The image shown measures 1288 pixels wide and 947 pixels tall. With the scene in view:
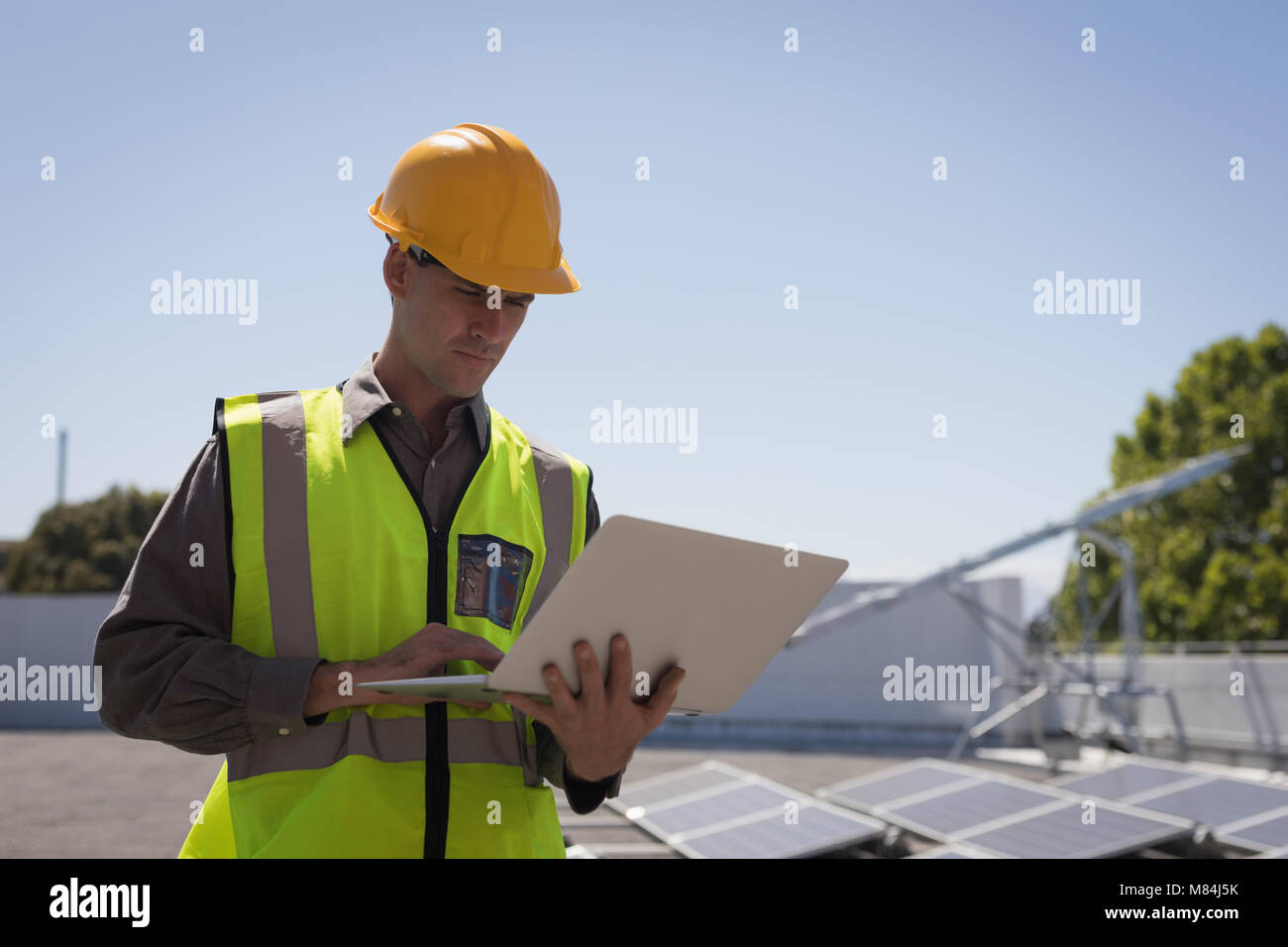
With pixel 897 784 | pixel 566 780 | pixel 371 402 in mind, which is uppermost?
pixel 371 402

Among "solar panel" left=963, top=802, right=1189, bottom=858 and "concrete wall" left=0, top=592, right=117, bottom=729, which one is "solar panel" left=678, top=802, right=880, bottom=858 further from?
"concrete wall" left=0, top=592, right=117, bottom=729

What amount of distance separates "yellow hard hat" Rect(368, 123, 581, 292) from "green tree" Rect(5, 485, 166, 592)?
42.2m

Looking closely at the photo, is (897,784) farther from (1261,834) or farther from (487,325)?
(487,325)

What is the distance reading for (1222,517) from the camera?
31.7 m

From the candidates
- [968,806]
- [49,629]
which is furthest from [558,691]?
[49,629]

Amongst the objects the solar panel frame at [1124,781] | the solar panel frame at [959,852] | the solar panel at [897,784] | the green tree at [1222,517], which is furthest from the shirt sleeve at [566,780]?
the green tree at [1222,517]

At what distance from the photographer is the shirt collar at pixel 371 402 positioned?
2064mm

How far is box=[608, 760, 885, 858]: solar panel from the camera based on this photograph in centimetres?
670

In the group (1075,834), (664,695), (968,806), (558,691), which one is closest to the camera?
(558,691)

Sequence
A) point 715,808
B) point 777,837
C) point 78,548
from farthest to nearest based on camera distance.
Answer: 1. point 78,548
2. point 715,808
3. point 777,837

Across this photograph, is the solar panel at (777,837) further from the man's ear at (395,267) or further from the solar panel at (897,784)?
the man's ear at (395,267)

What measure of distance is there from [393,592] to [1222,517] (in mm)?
33964
